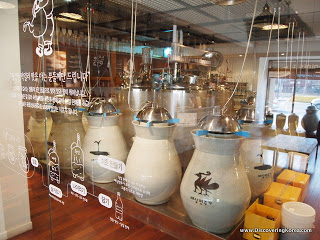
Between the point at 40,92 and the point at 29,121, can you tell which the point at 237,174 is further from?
the point at 29,121

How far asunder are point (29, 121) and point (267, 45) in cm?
125

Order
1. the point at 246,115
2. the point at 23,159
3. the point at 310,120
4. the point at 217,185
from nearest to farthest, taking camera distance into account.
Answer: the point at 217,185 → the point at 310,120 → the point at 246,115 → the point at 23,159

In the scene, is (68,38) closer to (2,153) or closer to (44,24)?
(44,24)

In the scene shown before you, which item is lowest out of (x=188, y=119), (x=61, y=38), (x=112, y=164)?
(x=112, y=164)

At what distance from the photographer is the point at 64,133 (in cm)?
125

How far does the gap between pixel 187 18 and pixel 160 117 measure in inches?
22.6

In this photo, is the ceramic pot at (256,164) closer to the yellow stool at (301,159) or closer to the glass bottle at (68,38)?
the yellow stool at (301,159)

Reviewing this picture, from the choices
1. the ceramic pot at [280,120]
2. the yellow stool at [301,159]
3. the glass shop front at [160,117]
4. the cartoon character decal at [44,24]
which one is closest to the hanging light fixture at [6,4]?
the glass shop front at [160,117]

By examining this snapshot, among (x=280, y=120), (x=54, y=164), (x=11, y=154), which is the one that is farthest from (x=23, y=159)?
(x=280, y=120)

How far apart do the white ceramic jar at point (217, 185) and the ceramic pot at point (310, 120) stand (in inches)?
11.0

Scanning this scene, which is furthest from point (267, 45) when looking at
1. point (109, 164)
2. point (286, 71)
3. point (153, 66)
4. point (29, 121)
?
point (29, 121)

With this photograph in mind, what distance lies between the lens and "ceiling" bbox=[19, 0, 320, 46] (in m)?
0.88

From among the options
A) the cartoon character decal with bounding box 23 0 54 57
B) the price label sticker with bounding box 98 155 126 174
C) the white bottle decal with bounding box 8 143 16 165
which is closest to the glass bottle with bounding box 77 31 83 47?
the cartoon character decal with bounding box 23 0 54 57

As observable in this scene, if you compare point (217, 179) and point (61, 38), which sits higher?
point (61, 38)
